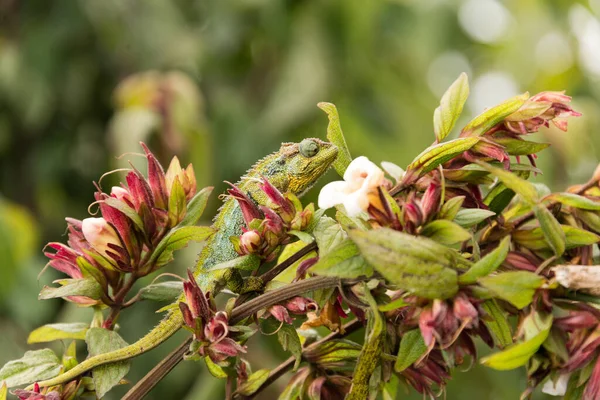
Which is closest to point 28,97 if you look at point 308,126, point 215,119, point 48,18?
point 48,18

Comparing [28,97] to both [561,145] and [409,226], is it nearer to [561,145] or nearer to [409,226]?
[561,145]

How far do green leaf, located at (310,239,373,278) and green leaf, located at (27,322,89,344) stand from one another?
0.86 feet

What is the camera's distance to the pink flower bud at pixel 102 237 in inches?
21.6

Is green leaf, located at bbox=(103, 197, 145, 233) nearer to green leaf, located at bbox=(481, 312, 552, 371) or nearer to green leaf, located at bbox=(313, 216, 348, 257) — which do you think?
green leaf, located at bbox=(313, 216, 348, 257)

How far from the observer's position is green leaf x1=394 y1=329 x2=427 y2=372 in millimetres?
486

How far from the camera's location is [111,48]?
2105mm

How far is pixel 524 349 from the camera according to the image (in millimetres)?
448

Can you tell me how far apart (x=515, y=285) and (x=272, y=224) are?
7.1 inches

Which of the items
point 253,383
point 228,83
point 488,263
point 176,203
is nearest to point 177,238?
point 176,203

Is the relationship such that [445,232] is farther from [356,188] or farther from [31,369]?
[31,369]

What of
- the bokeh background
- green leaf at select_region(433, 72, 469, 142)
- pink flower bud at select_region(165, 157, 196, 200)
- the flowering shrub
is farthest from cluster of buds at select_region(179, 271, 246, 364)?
the bokeh background

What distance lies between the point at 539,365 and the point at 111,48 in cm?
185

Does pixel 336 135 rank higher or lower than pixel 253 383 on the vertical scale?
higher

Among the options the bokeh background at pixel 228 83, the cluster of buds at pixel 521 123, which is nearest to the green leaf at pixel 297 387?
the cluster of buds at pixel 521 123
